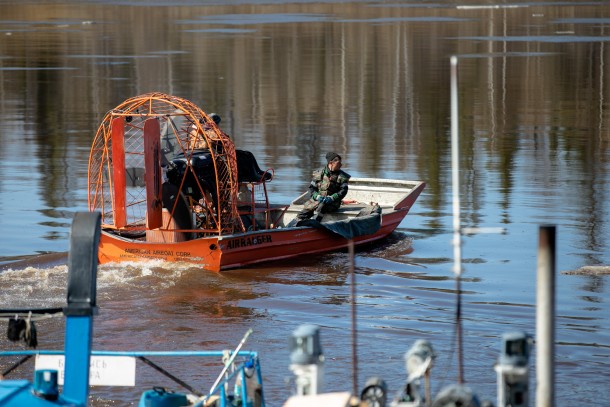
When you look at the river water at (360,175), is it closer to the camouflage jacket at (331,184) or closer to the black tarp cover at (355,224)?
the black tarp cover at (355,224)

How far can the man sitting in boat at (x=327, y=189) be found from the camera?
57.7 feet

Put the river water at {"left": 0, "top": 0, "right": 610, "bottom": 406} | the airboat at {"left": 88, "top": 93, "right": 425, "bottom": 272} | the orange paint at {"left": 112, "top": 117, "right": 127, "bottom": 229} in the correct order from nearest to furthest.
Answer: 1. the river water at {"left": 0, "top": 0, "right": 610, "bottom": 406}
2. the orange paint at {"left": 112, "top": 117, "right": 127, "bottom": 229}
3. the airboat at {"left": 88, "top": 93, "right": 425, "bottom": 272}

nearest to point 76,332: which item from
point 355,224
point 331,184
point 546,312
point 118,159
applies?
point 546,312

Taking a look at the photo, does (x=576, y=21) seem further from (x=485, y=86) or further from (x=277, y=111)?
(x=277, y=111)

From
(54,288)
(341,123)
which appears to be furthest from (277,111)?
(54,288)

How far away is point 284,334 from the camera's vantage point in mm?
13141

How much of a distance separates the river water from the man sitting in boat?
0.84m

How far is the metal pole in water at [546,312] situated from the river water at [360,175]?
3840mm

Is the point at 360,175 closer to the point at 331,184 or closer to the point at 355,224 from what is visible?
the point at 331,184

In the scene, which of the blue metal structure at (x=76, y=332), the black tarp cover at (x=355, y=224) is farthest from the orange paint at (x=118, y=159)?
the blue metal structure at (x=76, y=332)

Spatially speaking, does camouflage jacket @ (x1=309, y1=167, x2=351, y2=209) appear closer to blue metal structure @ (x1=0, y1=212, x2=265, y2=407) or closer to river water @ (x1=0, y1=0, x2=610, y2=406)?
river water @ (x1=0, y1=0, x2=610, y2=406)

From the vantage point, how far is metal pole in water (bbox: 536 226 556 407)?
655cm

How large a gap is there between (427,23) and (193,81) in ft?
107

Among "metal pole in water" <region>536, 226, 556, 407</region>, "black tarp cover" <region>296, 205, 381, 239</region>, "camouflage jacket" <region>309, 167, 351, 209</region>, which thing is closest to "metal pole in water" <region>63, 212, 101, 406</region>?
"metal pole in water" <region>536, 226, 556, 407</region>
